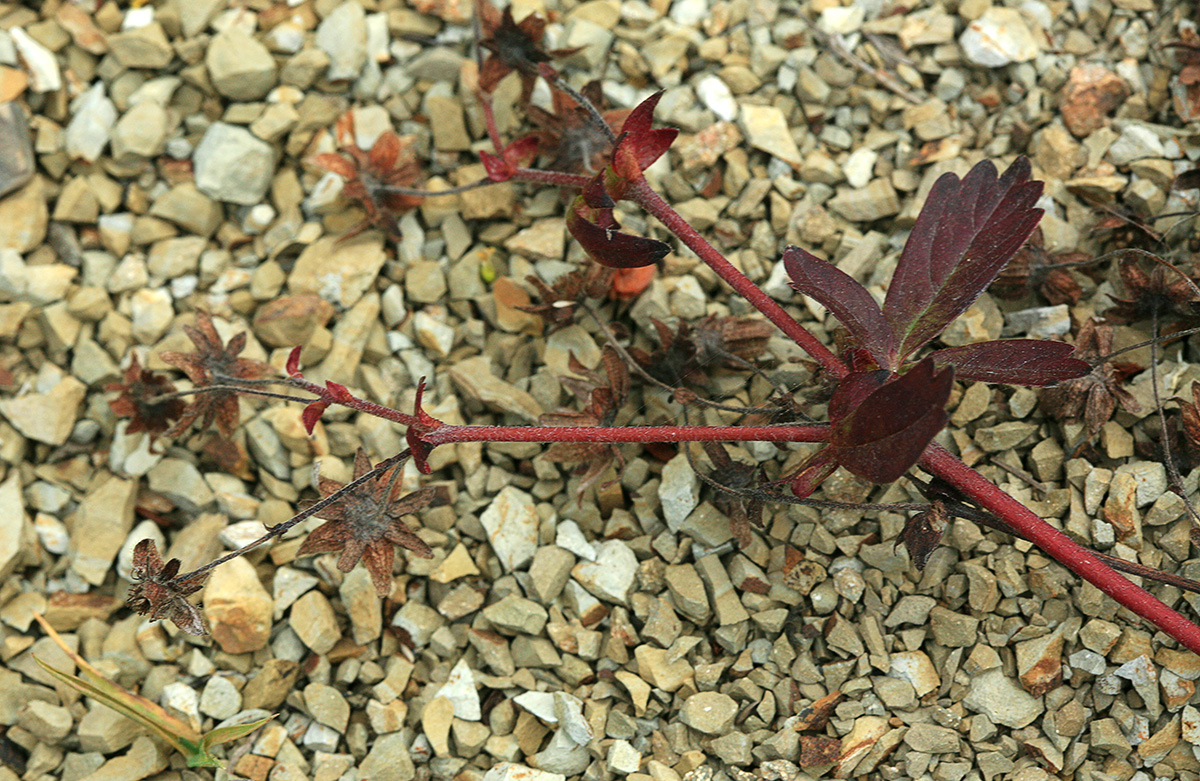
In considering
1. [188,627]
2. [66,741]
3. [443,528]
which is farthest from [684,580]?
[66,741]

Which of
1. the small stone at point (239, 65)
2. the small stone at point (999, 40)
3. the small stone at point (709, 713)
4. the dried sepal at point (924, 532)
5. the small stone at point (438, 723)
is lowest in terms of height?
the small stone at point (438, 723)

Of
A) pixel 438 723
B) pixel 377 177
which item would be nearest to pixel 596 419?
pixel 438 723

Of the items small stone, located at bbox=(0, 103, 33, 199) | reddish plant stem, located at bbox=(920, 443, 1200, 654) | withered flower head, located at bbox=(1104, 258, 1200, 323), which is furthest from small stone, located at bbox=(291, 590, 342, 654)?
withered flower head, located at bbox=(1104, 258, 1200, 323)

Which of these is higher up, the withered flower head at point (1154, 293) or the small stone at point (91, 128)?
the withered flower head at point (1154, 293)

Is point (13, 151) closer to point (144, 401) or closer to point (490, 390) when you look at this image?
point (144, 401)

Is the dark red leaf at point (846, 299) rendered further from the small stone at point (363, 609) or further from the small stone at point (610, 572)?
the small stone at point (363, 609)

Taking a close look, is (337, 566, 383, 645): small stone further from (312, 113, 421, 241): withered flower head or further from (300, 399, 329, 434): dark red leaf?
(312, 113, 421, 241): withered flower head

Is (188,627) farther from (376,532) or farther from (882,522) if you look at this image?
(882,522)

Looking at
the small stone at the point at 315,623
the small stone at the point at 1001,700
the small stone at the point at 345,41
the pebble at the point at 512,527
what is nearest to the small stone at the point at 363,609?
the small stone at the point at 315,623
